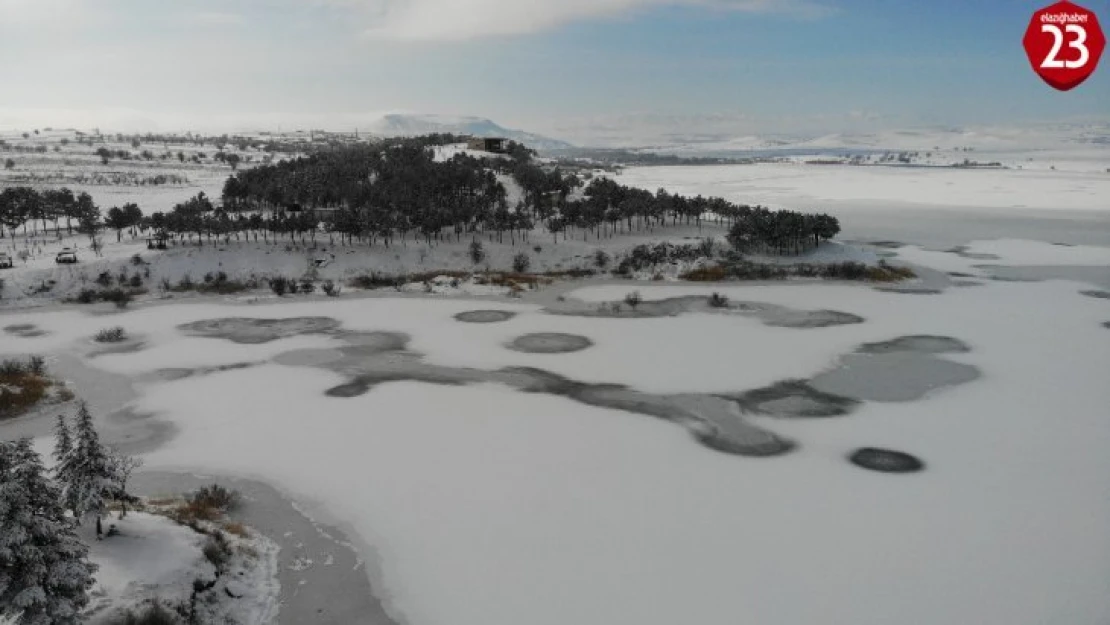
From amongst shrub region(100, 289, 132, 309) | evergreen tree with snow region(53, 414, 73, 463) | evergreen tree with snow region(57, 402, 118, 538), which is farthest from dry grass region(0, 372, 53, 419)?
shrub region(100, 289, 132, 309)

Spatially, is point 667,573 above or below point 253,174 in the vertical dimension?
below

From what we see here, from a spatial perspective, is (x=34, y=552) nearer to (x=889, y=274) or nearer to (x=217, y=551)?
(x=217, y=551)

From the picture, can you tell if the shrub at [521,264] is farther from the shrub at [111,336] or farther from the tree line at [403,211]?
the shrub at [111,336]

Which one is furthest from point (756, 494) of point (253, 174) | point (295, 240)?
point (253, 174)

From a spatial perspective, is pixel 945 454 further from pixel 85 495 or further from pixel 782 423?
pixel 85 495

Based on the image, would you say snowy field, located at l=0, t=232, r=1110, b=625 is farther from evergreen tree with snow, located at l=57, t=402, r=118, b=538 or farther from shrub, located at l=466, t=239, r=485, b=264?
shrub, located at l=466, t=239, r=485, b=264

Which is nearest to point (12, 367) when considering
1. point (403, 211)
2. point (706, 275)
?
point (403, 211)
